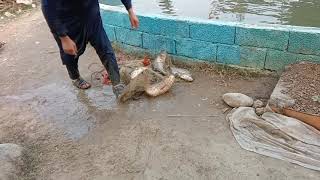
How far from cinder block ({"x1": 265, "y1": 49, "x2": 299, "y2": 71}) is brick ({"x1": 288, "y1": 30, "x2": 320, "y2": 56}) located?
0.31 ft

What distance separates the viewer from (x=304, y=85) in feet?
12.3

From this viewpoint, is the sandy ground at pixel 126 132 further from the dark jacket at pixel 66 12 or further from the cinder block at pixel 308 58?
the dark jacket at pixel 66 12

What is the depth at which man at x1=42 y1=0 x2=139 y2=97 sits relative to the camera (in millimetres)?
3535

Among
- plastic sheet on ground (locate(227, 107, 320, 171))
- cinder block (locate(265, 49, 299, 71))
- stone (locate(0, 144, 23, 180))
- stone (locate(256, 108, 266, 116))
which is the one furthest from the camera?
cinder block (locate(265, 49, 299, 71))

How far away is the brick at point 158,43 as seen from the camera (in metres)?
4.80

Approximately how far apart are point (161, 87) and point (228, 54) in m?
0.99

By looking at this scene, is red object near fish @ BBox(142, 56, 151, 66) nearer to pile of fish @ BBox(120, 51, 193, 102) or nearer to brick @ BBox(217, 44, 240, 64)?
pile of fish @ BBox(120, 51, 193, 102)

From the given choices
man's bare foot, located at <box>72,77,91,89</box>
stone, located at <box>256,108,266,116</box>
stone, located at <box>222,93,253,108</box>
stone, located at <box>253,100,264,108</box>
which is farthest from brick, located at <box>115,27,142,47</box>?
stone, located at <box>256,108,266,116</box>

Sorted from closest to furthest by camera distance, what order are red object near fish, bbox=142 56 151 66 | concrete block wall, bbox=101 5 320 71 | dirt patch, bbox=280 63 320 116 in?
1. dirt patch, bbox=280 63 320 116
2. concrete block wall, bbox=101 5 320 71
3. red object near fish, bbox=142 56 151 66

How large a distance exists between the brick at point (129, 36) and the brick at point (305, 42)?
202cm

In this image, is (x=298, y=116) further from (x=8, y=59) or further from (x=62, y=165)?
(x=8, y=59)

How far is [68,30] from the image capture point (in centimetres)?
387

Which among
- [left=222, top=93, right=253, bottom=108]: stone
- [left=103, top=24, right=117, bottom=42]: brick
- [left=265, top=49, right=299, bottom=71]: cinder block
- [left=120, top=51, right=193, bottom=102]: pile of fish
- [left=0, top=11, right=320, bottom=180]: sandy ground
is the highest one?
[left=103, top=24, right=117, bottom=42]: brick

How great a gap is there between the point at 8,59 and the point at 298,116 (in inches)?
178
